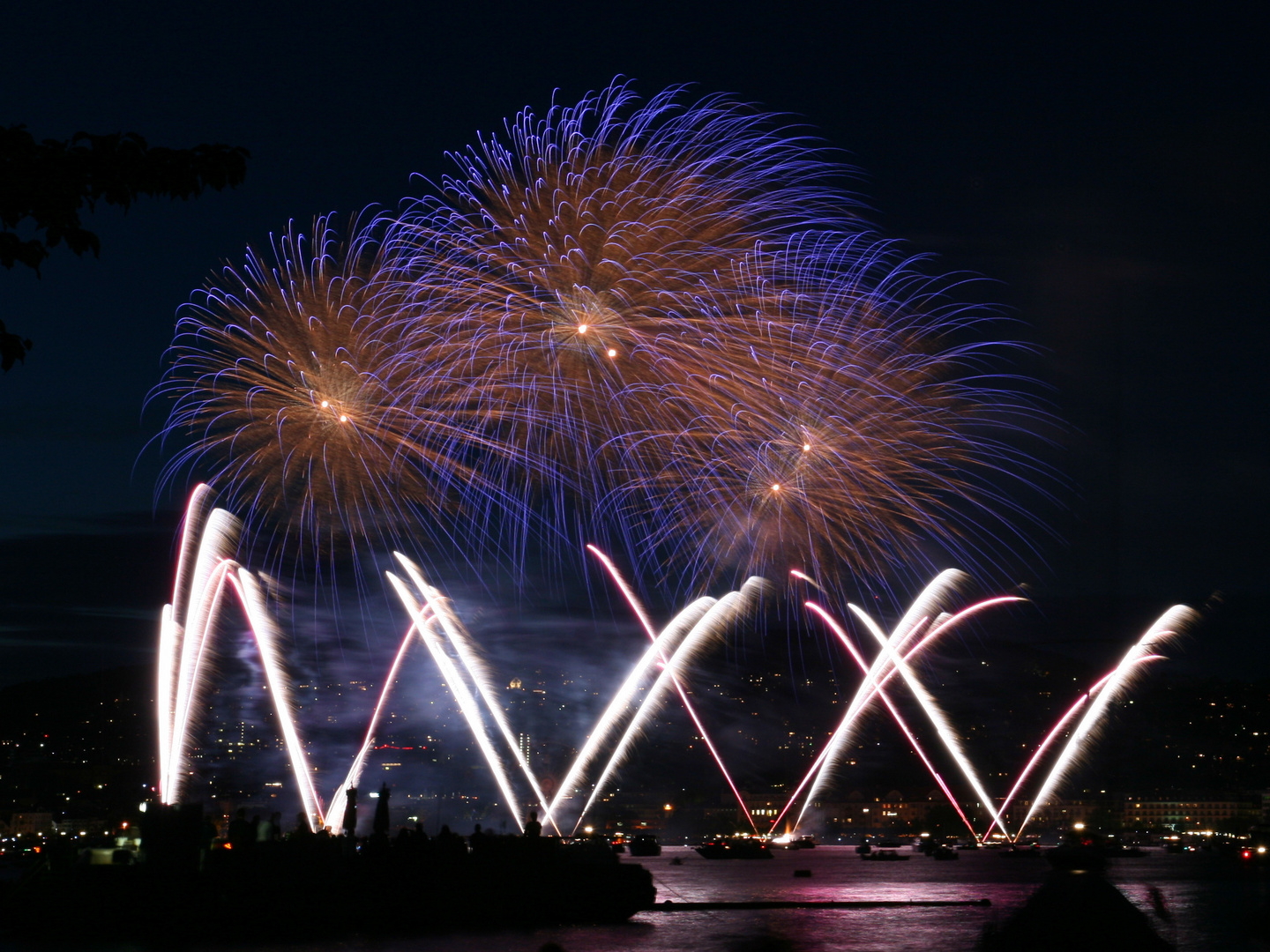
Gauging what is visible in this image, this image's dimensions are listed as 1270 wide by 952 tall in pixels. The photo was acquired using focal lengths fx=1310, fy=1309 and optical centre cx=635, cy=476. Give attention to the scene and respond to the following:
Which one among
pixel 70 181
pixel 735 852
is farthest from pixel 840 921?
pixel 735 852

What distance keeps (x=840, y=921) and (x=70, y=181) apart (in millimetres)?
36815

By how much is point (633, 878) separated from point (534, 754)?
95.0 m

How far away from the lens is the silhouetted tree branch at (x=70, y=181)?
7.74m

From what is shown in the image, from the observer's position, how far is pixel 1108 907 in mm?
10086

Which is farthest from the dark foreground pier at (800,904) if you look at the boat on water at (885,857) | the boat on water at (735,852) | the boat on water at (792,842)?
the boat on water at (792,842)

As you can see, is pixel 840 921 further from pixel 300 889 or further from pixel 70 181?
pixel 70 181

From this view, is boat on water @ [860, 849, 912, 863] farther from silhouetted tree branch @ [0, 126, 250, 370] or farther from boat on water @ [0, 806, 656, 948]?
silhouetted tree branch @ [0, 126, 250, 370]

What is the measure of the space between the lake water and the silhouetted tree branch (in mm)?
5977

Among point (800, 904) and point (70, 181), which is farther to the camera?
point (800, 904)

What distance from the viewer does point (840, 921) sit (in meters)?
39.9

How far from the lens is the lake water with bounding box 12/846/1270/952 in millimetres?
30484

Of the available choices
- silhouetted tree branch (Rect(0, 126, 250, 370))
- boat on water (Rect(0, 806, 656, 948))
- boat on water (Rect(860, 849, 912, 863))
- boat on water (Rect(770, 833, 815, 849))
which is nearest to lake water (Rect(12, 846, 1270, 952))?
boat on water (Rect(0, 806, 656, 948))

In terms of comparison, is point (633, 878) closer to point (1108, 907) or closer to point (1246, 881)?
point (1108, 907)

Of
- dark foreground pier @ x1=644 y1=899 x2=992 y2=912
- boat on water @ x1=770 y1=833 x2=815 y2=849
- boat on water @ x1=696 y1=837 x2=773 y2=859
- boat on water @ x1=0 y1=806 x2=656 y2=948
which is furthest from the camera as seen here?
boat on water @ x1=770 y1=833 x2=815 y2=849
